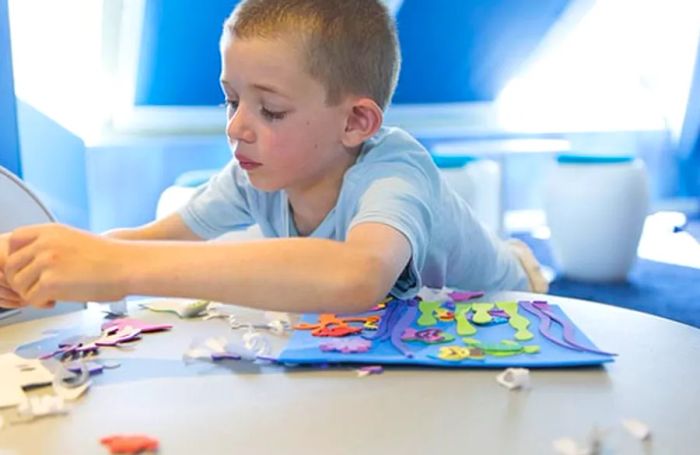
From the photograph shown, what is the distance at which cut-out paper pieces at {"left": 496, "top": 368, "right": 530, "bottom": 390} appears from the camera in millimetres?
564

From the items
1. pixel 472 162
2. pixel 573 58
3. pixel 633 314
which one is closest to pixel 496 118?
pixel 573 58


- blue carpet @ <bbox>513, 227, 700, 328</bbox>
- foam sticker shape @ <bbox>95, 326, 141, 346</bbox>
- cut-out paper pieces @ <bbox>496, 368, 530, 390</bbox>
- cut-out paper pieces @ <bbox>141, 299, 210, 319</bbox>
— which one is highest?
cut-out paper pieces @ <bbox>496, 368, 530, 390</bbox>

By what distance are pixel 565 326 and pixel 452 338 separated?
103 mm

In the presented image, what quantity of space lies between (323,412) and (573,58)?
10.1 feet

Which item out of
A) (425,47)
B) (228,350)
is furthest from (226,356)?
(425,47)

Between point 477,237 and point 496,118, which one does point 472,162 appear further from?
point 477,237

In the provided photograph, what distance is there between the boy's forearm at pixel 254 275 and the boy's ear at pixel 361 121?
0.25 m

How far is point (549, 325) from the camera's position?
0.70 m

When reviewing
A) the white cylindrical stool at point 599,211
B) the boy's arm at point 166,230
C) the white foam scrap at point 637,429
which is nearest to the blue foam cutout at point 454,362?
the white foam scrap at point 637,429


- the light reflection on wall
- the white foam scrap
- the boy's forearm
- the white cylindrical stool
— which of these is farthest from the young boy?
the light reflection on wall

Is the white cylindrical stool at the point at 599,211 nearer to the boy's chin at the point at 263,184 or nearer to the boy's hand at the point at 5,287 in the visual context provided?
the boy's chin at the point at 263,184

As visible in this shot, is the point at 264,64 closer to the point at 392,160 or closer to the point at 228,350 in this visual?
the point at 392,160

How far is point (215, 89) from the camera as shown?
8.11ft

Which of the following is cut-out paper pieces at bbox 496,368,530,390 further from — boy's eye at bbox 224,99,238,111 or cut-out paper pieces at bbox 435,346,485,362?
boy's eye at bbox 224,99,238,111
